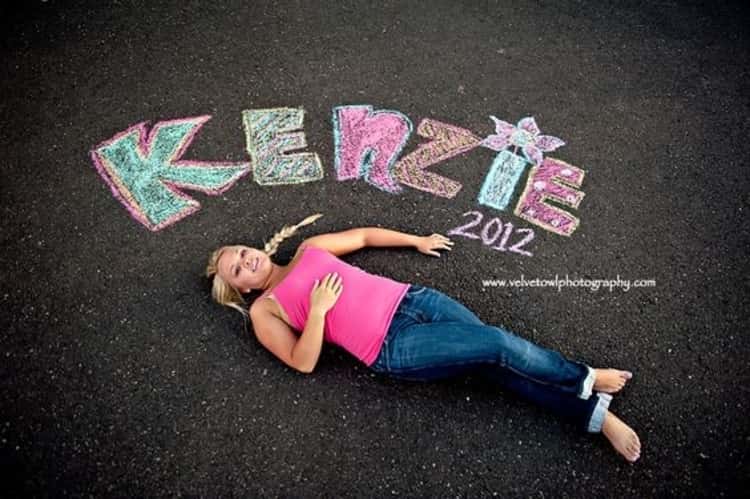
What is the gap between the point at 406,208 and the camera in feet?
11.5

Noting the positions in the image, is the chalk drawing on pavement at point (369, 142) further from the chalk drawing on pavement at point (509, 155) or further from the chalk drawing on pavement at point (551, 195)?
the chalk drawing on pavement at point (551, 195)

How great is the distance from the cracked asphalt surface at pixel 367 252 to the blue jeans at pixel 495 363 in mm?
146

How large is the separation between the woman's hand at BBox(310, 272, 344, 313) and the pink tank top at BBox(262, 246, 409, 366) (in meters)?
0.03

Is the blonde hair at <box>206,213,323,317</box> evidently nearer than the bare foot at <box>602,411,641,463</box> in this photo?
No

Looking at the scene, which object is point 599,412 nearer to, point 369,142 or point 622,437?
point 622,437

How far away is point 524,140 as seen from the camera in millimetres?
3840

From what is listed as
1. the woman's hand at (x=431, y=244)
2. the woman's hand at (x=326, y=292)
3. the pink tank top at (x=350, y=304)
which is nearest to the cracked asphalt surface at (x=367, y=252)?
the woman's hand at (x=431, y=244)

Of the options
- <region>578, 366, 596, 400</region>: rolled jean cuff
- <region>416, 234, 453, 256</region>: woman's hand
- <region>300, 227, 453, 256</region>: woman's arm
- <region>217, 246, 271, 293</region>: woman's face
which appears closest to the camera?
<region>578, 366, 596, 400</region>: rolled jean cuff

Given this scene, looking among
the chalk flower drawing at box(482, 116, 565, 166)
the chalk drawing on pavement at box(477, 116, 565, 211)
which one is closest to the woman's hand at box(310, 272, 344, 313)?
the chalk drawing on pavement at box(477, 116, 565, 211)

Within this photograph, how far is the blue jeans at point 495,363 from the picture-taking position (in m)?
2.59

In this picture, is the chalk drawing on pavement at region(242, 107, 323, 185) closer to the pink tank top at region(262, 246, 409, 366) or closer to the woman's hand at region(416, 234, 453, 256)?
the woman's hand at region(416, 234, 453, 256)

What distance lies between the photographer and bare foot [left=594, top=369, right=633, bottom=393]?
270cm

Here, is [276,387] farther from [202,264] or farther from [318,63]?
[318,63]

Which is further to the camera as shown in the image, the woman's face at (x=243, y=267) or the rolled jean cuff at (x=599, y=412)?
the woman's face at (x=243, y=267)
